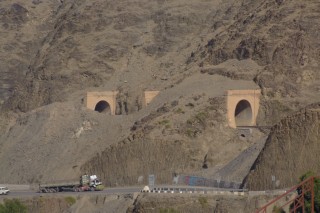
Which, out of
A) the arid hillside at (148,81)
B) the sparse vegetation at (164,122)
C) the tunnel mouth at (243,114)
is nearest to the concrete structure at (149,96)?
the arid hillside at (148,81)

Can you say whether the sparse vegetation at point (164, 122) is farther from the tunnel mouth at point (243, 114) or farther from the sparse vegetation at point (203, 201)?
the sparse vegetation at point (203, 201)

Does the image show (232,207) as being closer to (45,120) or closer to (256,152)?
(256,152)

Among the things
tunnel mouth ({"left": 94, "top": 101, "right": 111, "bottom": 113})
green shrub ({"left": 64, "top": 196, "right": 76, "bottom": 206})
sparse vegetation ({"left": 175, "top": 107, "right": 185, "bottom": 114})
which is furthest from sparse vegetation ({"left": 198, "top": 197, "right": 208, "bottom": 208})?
tunnel mouth ({"left": 94, "top": 101, "right": 111, "bottom": 113})

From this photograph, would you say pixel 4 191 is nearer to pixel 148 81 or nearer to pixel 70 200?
pixel 70 200

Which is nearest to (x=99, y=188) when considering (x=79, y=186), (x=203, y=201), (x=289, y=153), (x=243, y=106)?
(x=79, y=186)

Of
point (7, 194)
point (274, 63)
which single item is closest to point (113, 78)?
point (274, 63)

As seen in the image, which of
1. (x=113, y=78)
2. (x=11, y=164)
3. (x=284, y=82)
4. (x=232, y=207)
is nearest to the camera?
(x=232, y=207)
